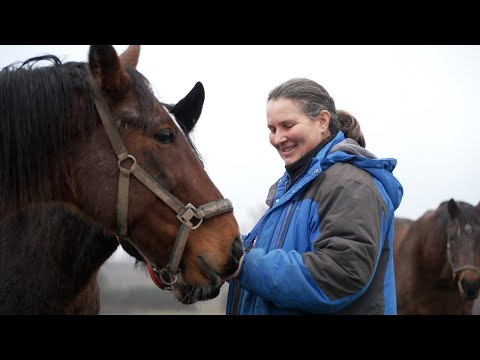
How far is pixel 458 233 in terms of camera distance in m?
7.84

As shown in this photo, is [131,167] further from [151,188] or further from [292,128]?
[292,128]

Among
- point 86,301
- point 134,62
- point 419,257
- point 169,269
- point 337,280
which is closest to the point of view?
point 337,280

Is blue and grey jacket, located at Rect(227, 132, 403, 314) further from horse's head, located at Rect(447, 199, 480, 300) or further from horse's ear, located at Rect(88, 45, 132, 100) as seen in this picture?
horse's head, located at Rect(447, 199, 480, 300)

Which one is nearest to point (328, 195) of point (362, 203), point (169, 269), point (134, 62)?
point (362, 203)

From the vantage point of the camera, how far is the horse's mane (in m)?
2.38

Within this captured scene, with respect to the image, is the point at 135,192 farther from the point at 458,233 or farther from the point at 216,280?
the point at 458,233

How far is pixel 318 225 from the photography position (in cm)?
256

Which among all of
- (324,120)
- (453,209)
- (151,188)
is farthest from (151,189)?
(453,209)

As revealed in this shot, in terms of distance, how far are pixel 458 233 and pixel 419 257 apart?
1.12m

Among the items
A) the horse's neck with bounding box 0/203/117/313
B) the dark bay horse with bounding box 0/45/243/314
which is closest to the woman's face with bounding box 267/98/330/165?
the dark bay horse with bounding box 0/45/243/314

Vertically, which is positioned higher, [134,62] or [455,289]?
[134,62]

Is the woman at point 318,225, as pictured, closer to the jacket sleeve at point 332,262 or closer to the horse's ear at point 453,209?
the jacket sleeve at point 332,262

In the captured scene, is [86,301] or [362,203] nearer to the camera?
[362,203]

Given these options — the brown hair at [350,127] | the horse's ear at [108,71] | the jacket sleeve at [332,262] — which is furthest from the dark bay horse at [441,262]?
the horse's ear at [108,71]
